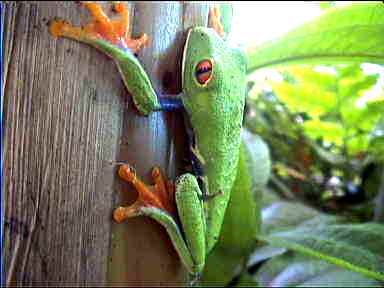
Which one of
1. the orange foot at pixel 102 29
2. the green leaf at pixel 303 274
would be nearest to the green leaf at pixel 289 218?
the green leaf at pixel 303 274

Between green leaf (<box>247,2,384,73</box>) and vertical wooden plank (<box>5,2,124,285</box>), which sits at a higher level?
green leaf (<box>247,2,384,73</box>)

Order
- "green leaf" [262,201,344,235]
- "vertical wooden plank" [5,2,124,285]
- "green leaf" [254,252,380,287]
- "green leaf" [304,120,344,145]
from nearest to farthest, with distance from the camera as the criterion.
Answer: "vertical wooden plank" [5,2,124,285] < "green leaf" [254,252,380,287] < "green leaf" [262,201,344,235] < "green leaf" [304,120,344,145]

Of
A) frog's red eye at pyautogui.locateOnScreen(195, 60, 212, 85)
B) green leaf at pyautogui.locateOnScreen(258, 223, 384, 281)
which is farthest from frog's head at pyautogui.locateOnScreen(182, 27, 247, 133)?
green leaf at pyautogui.locateOnScreen(258, 223, 384, 281)

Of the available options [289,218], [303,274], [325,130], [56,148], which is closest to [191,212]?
[56,148]

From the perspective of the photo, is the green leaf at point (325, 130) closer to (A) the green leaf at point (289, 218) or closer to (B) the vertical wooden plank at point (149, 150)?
(A) the green leaf at point (289, 218)

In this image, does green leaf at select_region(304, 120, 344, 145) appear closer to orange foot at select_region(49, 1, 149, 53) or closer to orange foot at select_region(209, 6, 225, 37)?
orange foot at select_region(209, 6, 225, 37)

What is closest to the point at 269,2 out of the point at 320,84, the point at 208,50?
the point at 320,84

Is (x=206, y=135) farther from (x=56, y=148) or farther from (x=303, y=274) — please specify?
(x=303, y=274)
